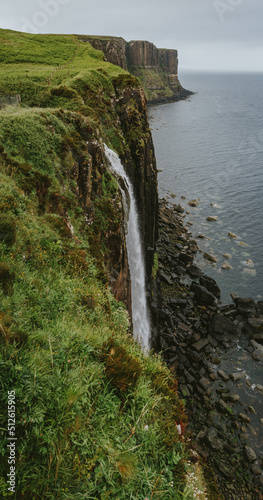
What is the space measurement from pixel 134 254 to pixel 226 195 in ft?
136

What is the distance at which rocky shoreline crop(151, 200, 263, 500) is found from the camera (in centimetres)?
1817

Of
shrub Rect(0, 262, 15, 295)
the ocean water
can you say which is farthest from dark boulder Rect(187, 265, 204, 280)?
shrub Rect(0, 262, 15, 295)

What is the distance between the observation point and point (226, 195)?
5809cm

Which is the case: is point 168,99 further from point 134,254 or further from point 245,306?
point 134,254

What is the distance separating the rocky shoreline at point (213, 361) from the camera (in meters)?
18.2

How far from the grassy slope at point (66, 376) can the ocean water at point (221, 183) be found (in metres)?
28.0

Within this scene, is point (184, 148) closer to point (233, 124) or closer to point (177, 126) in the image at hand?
point (177, 126)

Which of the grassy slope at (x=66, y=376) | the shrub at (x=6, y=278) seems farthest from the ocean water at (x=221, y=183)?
the shrub at (x=6, y=278)

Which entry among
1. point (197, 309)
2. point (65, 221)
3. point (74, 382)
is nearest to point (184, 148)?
point (197, 309)

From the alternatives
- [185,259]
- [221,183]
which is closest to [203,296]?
[185,259]

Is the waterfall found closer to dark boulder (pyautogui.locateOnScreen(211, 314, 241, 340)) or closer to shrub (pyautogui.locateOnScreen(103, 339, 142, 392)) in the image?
dark boulder (pyautogui.locateOnScreen(211, 314, 241, 340))

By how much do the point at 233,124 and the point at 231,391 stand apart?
11805 centimetres

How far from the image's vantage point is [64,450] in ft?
15.0

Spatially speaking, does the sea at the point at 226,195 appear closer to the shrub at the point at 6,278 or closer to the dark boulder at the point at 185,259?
the dark boulder at the point at 185,259
